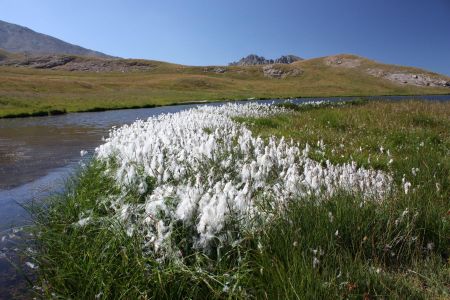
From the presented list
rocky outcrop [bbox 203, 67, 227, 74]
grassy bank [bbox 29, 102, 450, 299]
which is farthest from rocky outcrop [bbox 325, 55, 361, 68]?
grassy bank [bbox 29, 102, 450, 299]

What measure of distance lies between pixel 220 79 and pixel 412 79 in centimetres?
6899

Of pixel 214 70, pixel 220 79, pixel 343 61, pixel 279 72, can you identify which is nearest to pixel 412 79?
pixel 343 61

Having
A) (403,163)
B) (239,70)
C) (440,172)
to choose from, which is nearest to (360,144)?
(403,163)

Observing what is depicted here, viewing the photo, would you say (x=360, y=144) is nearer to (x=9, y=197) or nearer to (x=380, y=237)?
(x=380, y=237)

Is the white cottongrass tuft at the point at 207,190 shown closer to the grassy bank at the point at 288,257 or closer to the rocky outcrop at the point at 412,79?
the grassy bank at the point at 288,257

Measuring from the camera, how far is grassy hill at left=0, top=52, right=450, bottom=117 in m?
81.3

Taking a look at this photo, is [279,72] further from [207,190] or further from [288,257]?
[288,257]

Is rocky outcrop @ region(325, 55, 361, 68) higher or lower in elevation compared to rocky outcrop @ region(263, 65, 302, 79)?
higher

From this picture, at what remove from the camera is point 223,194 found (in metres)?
4.07

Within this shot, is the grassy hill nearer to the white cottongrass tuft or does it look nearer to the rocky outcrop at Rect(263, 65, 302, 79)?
the rocky outcrop at Rect(263, 65, 302, 79)

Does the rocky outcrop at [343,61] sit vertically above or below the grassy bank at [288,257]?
above

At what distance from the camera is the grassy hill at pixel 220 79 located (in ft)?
267

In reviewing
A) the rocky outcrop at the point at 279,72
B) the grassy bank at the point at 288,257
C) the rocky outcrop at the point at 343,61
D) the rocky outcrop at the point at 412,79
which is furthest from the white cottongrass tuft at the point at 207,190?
the rocky outcrop at the point at 343,61

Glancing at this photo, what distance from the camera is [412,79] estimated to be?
142250mm
